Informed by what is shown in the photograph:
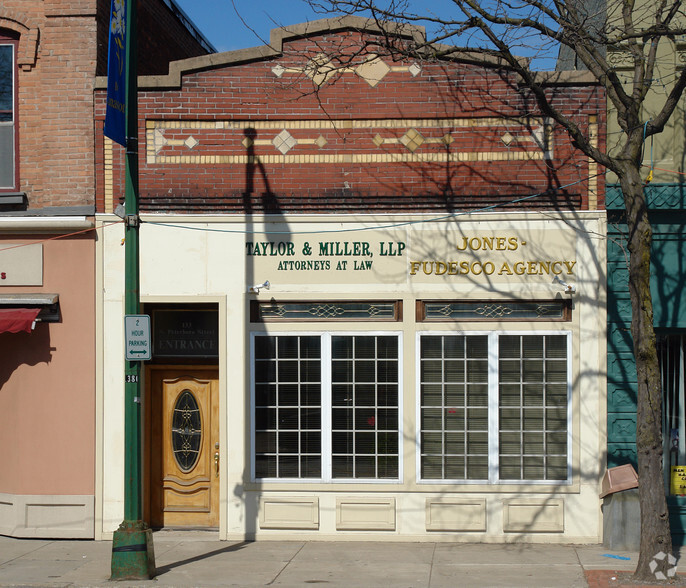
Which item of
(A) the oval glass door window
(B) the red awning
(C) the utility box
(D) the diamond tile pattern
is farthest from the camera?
(A) the oval glass door window

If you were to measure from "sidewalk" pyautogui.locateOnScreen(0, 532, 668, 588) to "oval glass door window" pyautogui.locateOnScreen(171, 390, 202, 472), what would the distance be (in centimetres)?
101

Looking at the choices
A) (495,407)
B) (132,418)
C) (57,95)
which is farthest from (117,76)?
(495,407)

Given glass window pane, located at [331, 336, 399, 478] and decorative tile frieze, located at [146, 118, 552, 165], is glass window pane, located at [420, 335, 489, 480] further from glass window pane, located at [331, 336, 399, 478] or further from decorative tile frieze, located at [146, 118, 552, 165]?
decorative tile frieze, located at [146, 118, 552, 165]

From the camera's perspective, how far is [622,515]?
34.2 ft

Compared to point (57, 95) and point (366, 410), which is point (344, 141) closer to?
point (366, 410)

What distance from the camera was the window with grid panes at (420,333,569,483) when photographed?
1091 cm

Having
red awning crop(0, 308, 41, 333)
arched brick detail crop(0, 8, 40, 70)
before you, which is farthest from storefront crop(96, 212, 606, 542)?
arched brick detail crop(0, 8, 40, 70)

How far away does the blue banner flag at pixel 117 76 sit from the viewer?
29.9 feet

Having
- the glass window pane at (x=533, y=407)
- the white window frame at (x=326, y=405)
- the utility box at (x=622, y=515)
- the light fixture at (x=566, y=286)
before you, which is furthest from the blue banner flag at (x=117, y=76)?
the utility box at (x=622, y=515)

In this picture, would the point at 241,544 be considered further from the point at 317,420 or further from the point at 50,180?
the point at 50,180

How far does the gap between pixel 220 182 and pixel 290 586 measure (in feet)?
17.1

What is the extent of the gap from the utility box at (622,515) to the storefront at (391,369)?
28cm

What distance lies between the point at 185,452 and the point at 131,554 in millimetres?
2637

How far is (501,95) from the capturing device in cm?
1112
